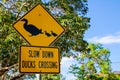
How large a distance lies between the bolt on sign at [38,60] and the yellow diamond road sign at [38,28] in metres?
0.12

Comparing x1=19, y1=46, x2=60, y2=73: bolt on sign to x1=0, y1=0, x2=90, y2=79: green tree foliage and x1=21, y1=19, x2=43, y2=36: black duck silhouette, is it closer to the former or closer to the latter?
x1=21, y1=19, x2=43, y2=36: black duck silhouette

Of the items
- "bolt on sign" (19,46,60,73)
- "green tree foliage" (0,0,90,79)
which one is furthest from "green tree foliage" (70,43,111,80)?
"bolt on sign" (19,46,60,73)

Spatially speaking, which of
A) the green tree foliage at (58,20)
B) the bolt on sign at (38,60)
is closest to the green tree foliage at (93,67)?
the green tree foliage at (58,20)

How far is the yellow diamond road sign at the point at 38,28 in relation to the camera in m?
6.37

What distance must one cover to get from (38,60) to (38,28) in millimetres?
523

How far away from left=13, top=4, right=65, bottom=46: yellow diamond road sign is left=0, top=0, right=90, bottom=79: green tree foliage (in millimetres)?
17010

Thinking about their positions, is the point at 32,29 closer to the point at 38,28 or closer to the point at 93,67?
the point at 38,28

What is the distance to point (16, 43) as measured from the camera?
24219mm

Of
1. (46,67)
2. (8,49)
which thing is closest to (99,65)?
(8,49)

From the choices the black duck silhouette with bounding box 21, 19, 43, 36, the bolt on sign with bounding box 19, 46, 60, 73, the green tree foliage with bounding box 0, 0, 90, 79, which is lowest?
the bolt on sign with bounding box 19, 46, 60, 73

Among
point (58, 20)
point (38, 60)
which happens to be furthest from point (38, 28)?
point (58, 20)

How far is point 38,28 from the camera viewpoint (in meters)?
6.41

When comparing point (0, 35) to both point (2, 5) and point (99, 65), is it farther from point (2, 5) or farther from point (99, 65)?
point (99, 65)

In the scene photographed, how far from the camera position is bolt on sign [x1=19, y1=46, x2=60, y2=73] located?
6.34 meters
